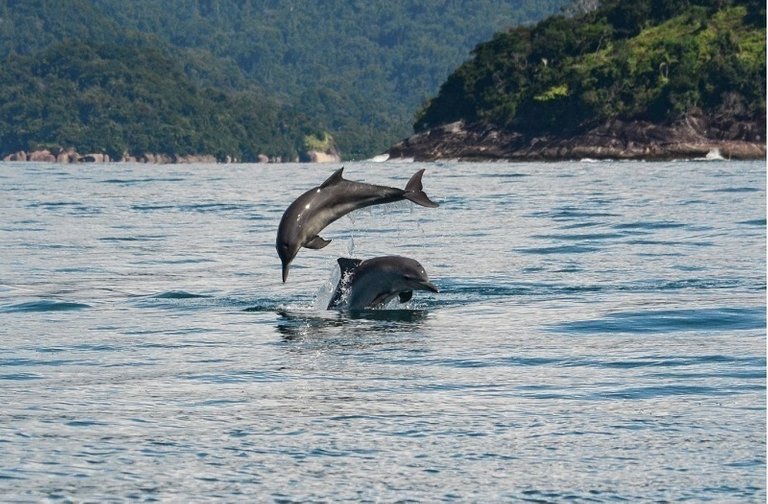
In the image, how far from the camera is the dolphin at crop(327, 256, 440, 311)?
18031 millimetres

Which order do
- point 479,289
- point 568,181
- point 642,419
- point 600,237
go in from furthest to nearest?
point 568,181, point 600,237, point 479,289, point 642,419

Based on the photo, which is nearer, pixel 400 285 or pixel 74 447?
pixel 74 447

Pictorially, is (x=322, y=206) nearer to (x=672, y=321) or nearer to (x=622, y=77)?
(x=672, y=321)

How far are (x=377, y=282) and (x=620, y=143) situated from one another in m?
135

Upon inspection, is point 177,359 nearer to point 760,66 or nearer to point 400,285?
point 400,285

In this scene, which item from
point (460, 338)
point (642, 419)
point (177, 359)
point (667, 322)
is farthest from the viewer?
point (667, 322)

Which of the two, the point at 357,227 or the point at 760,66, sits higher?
the point at 760,66

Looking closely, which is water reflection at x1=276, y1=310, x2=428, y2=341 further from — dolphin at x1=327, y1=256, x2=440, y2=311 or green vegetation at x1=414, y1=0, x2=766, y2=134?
green vegetation at x1=414, y1=0, x2=766, y2=134

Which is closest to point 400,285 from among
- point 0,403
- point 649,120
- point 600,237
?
point 0,403

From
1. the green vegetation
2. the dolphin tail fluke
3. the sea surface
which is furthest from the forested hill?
the dolphin tail fluke

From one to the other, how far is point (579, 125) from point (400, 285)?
141 meters

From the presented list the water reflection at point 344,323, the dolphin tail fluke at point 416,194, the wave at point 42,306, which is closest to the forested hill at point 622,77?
the wave at point 42,306

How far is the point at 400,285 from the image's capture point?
59.6 feet

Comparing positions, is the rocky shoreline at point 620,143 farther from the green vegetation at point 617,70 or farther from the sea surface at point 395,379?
the sea surface at point 395,379
